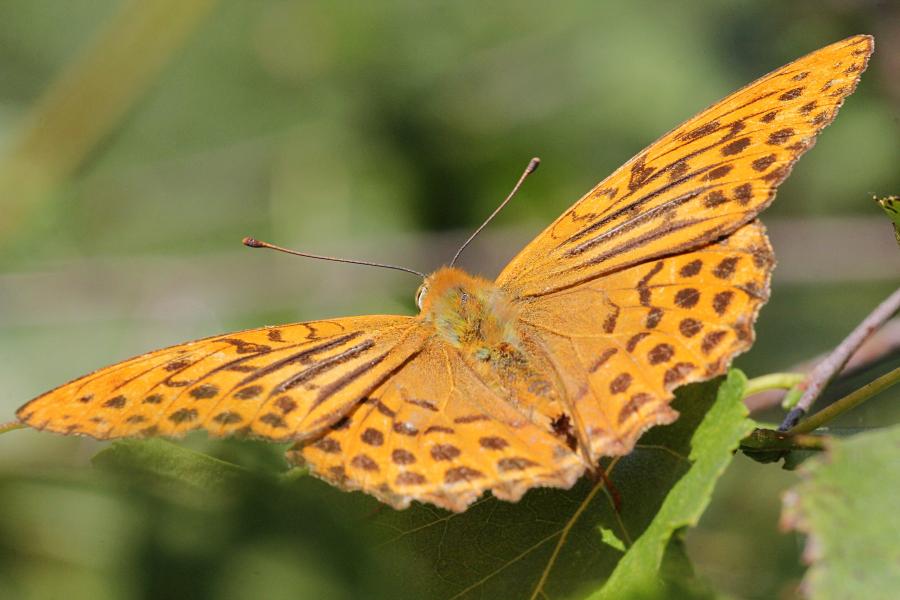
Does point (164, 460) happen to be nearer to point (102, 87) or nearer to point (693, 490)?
point (693, 490)

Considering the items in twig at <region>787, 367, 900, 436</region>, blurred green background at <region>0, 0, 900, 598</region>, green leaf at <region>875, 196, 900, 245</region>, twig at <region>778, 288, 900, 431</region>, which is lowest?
twig at <region>787, 367, 900, 436</region>

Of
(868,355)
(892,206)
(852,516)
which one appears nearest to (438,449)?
(852,516)

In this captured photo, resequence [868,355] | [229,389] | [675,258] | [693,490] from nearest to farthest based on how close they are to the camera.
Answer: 1. [693,490]
2. [229,389]
3. [675,258]
4. [868,355]

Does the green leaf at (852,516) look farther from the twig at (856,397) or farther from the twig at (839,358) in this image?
the twig at (839,358)

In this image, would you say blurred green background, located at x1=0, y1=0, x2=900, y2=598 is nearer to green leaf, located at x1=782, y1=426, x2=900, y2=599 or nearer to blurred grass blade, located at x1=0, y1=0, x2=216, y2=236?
blurred grass blade, located at x1=0, y1=0, x2=216, y2=236

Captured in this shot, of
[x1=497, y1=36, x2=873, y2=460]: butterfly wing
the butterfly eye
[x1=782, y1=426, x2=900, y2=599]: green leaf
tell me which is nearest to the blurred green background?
the butterfly eye

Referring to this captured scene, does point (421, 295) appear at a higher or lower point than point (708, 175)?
higher
